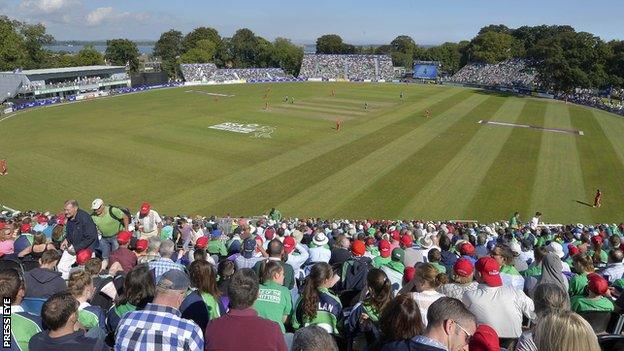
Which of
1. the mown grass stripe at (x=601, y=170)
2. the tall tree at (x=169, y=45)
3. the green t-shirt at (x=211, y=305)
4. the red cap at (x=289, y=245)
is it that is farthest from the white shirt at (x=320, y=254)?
the tall tree at (x=169, y=45)

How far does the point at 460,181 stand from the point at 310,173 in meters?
10.4

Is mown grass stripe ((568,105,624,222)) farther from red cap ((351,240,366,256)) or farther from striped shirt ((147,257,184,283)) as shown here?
striped shirt ((147,257,184,283))

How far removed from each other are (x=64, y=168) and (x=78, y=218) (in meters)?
25.9

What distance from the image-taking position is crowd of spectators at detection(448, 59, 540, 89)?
100 metres

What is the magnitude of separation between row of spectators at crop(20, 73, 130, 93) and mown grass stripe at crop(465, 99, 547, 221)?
69.8 metres

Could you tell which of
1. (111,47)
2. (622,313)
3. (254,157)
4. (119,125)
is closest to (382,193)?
(254,157)

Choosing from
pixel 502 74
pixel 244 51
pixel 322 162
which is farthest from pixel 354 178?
pixel 244 51

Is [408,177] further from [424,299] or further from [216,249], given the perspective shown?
[424,299]

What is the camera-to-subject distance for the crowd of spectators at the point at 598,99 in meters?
65.0

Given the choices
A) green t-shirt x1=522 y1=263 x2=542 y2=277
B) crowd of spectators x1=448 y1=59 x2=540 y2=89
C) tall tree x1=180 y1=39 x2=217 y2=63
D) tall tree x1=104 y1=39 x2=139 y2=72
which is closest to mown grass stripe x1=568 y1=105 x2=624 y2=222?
green t-shirt x1=522 y1=263 x2=542 y2=277

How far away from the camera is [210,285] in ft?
20.8

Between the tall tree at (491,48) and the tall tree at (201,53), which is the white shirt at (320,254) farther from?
the tall tree at (491,48)

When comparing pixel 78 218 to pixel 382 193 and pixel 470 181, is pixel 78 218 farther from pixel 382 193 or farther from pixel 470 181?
pixel 470 181

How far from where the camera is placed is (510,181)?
101 feet
